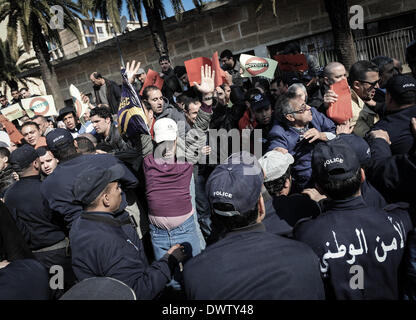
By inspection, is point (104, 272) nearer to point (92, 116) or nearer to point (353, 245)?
point (353, 245)

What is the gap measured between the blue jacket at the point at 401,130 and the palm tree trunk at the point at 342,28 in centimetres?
617

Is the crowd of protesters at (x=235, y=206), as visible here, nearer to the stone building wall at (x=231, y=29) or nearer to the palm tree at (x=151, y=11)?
the stone building wall at (x=231, y=29)

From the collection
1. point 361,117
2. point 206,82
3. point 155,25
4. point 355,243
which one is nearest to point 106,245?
point 355,243

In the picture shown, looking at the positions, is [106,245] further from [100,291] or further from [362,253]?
[362,253]

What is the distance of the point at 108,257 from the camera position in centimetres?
184

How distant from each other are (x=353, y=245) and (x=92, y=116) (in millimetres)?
3929

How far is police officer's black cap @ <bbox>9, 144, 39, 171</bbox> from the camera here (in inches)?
119

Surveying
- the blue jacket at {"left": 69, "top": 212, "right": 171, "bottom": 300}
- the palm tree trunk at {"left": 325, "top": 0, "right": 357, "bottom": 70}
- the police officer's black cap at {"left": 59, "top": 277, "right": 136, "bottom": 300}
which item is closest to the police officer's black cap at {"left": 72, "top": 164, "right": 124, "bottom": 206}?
the blue jacket at {"left": 69, "top": 212, "right": 171, "bottom": 300}

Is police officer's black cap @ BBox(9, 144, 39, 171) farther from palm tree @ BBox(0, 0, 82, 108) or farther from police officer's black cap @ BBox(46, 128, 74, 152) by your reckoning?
palm tree @ BBox(0, 0, 82, 108)

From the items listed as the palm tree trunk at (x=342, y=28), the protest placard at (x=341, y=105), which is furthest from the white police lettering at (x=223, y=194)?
the palm tree trunk at (x=342, y=28)

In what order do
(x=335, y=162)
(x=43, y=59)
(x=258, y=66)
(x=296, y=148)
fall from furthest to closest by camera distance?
(x=43, y=59)
(x=258, y=66)
(x=296, y=148)
(x=335, y=162)

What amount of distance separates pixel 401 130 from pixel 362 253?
1.39 meters

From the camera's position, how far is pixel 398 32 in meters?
9.54

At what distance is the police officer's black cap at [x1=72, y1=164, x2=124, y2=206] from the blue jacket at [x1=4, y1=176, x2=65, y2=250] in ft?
3.91
